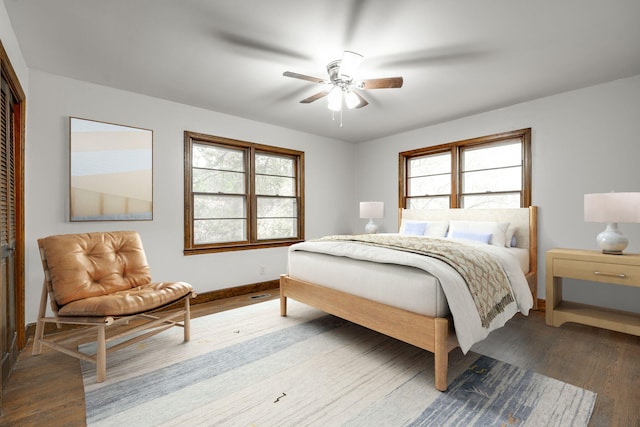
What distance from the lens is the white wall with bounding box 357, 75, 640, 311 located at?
2889 millimetres

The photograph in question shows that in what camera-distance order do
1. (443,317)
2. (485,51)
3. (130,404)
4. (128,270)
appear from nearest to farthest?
(130,404), (443,317), (485,51), (128,270)

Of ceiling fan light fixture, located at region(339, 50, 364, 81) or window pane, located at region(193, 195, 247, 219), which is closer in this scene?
ceiling fan light fixture, located at region(339, 50, 364, 81)

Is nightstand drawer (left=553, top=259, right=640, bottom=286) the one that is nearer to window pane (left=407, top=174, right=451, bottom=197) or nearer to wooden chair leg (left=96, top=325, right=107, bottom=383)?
window pane (left=407, top=174, right=451, bottom=197)

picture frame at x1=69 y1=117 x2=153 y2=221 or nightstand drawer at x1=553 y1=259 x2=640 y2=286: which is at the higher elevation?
picture frame at x1=69 y1=117 x2=153 y2=221

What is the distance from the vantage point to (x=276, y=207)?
4621 millimetres

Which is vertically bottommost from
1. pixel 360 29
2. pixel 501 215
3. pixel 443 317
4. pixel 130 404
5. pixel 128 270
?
pixel 130 404

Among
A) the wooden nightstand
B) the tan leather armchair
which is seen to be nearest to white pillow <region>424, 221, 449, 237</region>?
the wooden nightstand

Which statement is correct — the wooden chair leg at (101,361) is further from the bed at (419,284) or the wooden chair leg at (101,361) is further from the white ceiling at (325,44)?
the white ceiling at (325,44)

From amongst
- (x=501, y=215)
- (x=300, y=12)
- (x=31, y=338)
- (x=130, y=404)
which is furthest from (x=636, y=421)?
(x=31, y=338)

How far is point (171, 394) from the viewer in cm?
178

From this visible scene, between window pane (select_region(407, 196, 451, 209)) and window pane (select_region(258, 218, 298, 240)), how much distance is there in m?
1.91

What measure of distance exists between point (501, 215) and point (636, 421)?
8.00ft

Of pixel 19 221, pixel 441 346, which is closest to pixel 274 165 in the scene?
pixel 19 221

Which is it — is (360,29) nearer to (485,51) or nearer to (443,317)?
(485,51)
